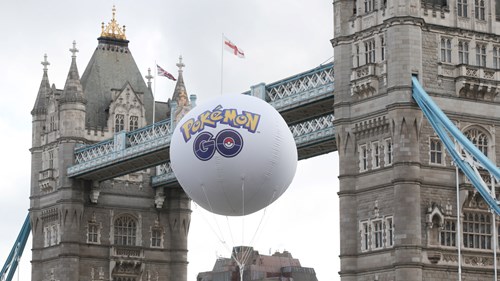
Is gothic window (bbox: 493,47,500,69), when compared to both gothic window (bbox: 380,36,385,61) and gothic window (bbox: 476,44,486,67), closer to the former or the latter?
gothic window (bbox: 476,44,486,67)

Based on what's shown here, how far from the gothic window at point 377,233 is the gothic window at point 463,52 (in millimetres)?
9023

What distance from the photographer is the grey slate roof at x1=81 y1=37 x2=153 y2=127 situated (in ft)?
341

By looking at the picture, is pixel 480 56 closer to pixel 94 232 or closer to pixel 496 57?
pixel 496 57

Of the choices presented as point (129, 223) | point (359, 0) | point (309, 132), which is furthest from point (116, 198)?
point (359, 0)

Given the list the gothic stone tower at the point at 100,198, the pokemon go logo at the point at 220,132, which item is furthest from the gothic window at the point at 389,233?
the gothic stone tower at the point at 100,198

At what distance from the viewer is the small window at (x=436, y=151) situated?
68.8m

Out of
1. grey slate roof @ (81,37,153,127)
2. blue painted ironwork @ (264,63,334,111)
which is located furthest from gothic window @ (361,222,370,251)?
grey slate roof @ (81,37,153,127)

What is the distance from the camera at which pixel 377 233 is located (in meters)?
69.3

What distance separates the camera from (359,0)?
7156 centimetres

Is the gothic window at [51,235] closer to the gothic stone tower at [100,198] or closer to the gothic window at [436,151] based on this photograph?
the gothic stone tower at [100,198]

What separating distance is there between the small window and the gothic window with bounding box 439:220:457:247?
9.90ft

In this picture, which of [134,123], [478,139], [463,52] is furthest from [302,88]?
[134,123]

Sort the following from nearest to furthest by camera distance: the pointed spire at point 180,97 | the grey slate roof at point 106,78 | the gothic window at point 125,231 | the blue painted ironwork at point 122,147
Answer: the blue painted ironwork at point 122,147 → the pointed spire at point 180,97 → the gothic window at point 125,231 → the grey slate roof at point 106,78

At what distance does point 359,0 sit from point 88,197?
36.2 m
